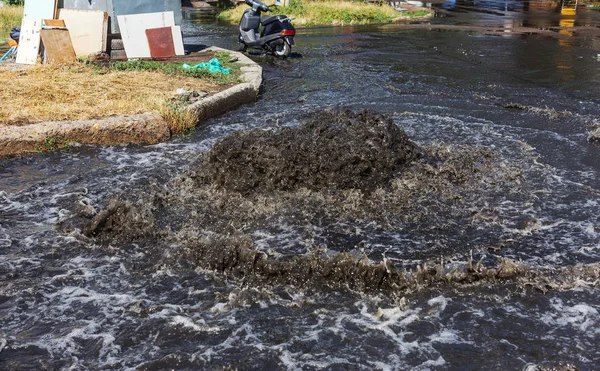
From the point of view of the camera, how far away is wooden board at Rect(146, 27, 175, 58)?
37.9 ft

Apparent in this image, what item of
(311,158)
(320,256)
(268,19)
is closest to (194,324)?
(320,256)

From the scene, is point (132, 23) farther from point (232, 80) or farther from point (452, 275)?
point (452, 275)

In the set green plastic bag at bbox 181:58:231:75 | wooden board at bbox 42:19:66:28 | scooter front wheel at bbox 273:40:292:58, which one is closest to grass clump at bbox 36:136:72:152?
green plastic bag at bbox 181:58:231:75

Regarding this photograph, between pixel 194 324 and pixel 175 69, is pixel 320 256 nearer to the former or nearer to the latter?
pixel 194 324

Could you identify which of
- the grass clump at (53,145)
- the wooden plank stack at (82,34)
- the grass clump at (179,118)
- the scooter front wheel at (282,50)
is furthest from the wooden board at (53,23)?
the scooter front wheel at (282,50)

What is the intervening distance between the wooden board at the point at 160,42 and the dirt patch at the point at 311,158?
6138 millimetres

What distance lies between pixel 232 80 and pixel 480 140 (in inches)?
177

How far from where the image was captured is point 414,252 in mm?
4453

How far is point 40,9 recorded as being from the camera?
1098 centimetres

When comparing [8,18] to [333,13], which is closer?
[8,18]

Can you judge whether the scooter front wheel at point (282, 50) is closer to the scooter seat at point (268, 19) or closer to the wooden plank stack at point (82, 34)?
the scooter seat at point (268, 19)

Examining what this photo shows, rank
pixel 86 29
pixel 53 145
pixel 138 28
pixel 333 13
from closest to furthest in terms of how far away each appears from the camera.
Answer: pixel 53 145
pixel 86 29
pixel 138 28
pixel 333 13

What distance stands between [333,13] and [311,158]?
2034 cm

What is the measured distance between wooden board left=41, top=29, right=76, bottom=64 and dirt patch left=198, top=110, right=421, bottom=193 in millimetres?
5522
